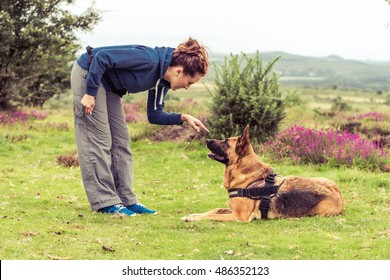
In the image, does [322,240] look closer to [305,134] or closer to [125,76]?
[125,76]

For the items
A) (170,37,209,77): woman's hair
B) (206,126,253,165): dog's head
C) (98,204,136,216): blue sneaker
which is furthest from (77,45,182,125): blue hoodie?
(98,204,136,216): blue sneaker

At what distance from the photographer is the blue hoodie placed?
759 cm

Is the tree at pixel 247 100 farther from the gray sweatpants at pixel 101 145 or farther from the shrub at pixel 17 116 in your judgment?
the shrub at pixel 17 116

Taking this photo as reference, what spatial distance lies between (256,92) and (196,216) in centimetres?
709

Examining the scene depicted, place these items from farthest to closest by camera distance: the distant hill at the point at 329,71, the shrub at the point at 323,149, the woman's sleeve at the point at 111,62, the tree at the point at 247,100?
the distant hill at the point at 329,71 → the tree at the point at 247,100 → the shrub at the point at 323,149 → the woman's sleeve at the point at 111,62

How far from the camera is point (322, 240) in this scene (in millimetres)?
6848

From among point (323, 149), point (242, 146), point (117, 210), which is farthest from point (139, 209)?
point (323, 149)

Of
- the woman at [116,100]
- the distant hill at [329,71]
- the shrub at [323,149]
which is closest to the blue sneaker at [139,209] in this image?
the woman at [116,100]

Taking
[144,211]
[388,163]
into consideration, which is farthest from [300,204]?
[388,163]

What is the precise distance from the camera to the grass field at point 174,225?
638 centimetres

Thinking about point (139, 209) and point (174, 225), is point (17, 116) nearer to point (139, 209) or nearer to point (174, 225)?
point (139, 209)

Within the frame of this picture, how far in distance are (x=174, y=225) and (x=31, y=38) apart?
14.6 meters

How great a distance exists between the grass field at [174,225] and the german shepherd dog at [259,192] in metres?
0.20

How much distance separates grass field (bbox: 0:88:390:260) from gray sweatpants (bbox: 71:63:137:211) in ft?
1.25
